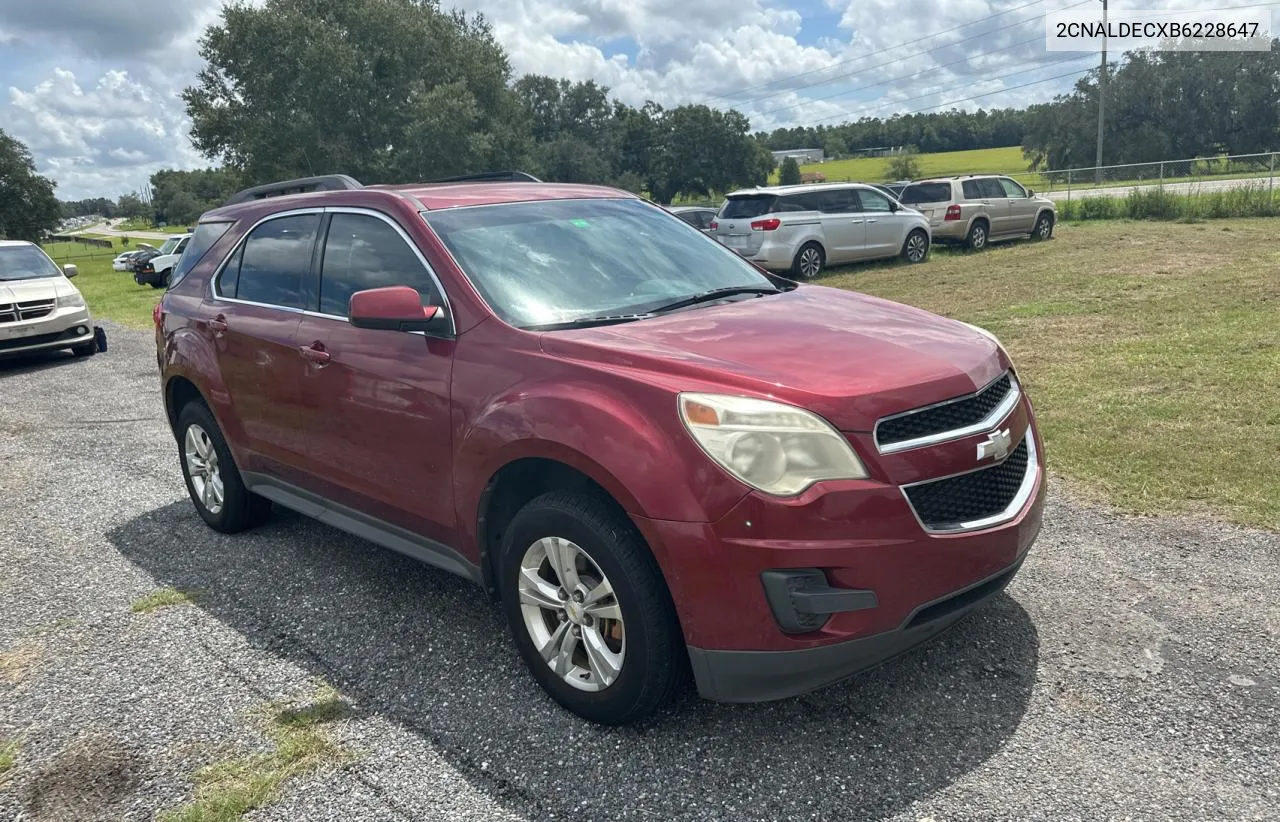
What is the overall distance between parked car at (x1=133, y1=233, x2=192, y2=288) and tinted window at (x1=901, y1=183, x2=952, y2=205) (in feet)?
67.4

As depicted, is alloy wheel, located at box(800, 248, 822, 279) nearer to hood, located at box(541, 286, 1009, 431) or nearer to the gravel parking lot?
the gravel parking lot

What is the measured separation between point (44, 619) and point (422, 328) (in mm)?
2483

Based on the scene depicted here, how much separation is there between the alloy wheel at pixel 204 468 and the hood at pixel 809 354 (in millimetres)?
2890

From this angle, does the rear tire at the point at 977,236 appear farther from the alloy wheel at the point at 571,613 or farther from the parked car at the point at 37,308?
the alloy wheel at the point at 571,613

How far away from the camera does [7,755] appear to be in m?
3.09

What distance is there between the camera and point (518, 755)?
2934 mm

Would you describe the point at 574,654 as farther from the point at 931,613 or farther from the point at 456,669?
the point at 931,613

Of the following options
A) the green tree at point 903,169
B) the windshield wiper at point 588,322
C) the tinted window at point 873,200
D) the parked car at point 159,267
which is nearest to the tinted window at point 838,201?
the tinted window at point 873,200

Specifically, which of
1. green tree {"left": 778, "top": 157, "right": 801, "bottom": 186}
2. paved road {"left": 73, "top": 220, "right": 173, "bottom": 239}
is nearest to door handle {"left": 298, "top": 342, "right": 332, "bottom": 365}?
paved road {"left": 73, "top": 220, "right": 173, "bottom": 239}

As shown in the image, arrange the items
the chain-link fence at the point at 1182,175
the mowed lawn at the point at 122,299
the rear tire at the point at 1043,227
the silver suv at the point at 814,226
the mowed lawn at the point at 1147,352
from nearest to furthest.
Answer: the mowed lawn at the point at 1147,352
the silver suv at the point at 814,226
the mowed lawn at the point at 122,299
the rear tire at the point at 1043,227
the chain-link fence at the point at 1182,175

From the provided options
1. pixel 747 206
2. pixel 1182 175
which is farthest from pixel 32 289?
pixel 1182 175

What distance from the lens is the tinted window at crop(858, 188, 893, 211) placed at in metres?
17.4

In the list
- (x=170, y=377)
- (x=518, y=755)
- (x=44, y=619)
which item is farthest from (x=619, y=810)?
(x=170, y=377)

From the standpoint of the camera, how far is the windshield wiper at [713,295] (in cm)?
359
